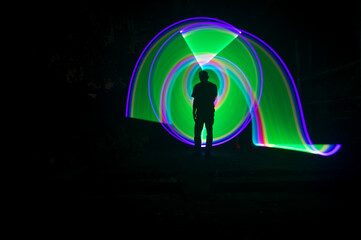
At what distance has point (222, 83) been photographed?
1181 cm

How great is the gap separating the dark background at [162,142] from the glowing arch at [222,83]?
1.76 feet

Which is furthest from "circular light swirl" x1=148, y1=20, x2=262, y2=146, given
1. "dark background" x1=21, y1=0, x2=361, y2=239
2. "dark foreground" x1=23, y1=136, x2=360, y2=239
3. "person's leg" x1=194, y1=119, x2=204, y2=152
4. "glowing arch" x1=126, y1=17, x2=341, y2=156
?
"dark foreground" x1=23, y1=136, x2=360, y2=239

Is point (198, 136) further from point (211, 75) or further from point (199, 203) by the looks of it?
point (211, 75)

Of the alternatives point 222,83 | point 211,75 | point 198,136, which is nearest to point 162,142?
point 198,136

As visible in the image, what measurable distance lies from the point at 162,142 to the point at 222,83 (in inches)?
148

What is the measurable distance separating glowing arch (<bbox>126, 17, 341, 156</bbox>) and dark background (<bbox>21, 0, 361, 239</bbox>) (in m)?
0.54

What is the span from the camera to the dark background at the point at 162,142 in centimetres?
297

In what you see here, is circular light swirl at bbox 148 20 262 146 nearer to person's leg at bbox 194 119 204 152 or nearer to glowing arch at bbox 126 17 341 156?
glowing arch at bbox 126 17 341 156

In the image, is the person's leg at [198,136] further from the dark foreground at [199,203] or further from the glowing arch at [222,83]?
the dark foreground at [199,203]

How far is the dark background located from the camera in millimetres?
2973

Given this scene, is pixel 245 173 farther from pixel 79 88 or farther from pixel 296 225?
pixel 79 88

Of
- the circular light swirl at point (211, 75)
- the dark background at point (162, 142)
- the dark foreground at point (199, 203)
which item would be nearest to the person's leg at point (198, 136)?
the dark background at point (162, 142)

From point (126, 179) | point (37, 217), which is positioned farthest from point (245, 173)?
point (37, 217)

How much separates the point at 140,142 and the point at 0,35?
413 centimetres
